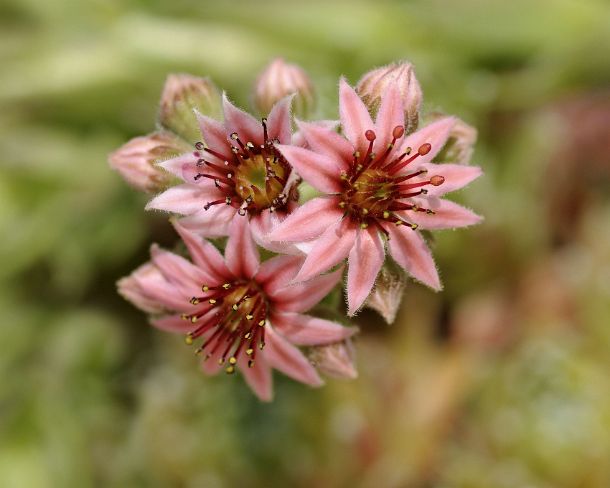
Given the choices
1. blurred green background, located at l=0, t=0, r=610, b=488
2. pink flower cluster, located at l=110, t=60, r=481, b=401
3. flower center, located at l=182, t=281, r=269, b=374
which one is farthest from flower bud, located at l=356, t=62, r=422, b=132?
blurred green background, located at l=0, t=0, r=610, b=488

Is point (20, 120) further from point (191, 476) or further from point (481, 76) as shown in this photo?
point (481, 76)

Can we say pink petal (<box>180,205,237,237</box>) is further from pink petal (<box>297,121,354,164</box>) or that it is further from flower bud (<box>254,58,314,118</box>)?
flower bud (<box>254,58,314,118</box>)

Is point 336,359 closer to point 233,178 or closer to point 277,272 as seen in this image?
point 277,272

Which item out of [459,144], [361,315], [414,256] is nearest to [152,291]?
[414,256]

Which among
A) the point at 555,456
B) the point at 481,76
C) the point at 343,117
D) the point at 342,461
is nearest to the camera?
the point at 343,117

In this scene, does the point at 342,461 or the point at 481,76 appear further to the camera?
the point at 481,76

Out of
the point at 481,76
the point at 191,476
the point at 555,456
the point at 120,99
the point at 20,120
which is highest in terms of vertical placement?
the point at 481,76

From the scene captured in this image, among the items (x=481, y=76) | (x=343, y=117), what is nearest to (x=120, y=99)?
(x=481, y=76)
